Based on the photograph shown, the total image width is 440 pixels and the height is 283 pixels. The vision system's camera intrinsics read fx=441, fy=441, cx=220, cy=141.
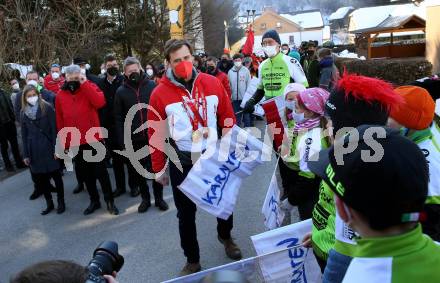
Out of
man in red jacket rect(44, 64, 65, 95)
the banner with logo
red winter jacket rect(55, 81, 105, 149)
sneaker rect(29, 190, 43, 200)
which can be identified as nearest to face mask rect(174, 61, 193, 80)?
red winter jacket rect(55, 81, 105, 149)

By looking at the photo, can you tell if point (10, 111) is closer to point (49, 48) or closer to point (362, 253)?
point (49, 48)

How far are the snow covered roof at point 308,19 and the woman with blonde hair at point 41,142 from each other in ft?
275

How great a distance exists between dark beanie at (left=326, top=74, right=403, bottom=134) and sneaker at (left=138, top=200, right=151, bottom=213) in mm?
4260

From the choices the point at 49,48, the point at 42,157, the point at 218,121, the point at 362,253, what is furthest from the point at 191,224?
the point at 49,48

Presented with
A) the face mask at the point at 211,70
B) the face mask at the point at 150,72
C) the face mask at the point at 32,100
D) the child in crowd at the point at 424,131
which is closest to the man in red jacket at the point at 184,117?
the child in crowd at the point at 424,131

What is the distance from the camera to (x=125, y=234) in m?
5.41

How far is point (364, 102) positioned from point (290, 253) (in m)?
1.09

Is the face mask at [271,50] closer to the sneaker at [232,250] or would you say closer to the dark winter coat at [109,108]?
the dark winter coat at [109,108]

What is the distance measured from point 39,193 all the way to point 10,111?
2507mm

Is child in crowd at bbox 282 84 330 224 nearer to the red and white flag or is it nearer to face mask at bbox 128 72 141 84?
the red and white flag

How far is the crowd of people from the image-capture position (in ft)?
4.35

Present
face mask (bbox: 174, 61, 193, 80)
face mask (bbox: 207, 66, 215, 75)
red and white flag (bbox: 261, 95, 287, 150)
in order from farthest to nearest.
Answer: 1. face mask (bbox: 207, 66, 215, 75)
2. red and white flag (bbox: 261, 95, 287, 150)
3. face mask (bbox: 174, 61, 193, 80)

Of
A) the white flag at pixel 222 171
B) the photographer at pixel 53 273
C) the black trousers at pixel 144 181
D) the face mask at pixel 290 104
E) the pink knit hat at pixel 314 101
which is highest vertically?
the pink knit hat at pixel 314 101

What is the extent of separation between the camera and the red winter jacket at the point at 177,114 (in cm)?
389
